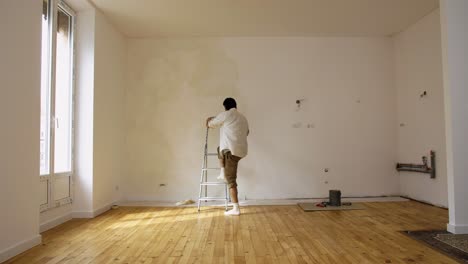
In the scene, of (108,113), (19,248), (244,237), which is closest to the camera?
(19,248)

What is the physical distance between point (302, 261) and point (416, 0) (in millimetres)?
3735

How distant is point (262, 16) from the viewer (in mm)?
4598

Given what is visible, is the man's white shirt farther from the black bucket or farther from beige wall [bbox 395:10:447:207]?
beige wall [bbox 395:10:447:207]

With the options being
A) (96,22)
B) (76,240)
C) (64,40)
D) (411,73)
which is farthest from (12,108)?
(411,73)

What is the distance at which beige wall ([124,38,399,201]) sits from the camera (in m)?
5.30

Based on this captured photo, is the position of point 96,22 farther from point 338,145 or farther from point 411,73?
point 411,73

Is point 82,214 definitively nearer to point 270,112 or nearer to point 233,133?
point 233,133

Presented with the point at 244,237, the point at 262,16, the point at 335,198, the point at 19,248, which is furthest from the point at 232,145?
the point at 19,248

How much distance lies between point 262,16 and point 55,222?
3.79 m

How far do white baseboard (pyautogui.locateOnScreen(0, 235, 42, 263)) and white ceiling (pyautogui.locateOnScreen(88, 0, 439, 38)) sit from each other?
2.96 metres

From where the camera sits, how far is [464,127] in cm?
320

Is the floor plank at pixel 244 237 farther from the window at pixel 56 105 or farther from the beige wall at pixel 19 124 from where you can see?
the window at pixel 56 105

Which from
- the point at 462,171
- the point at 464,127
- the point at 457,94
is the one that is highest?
the point at 457,94

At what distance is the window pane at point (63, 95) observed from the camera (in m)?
3.92
